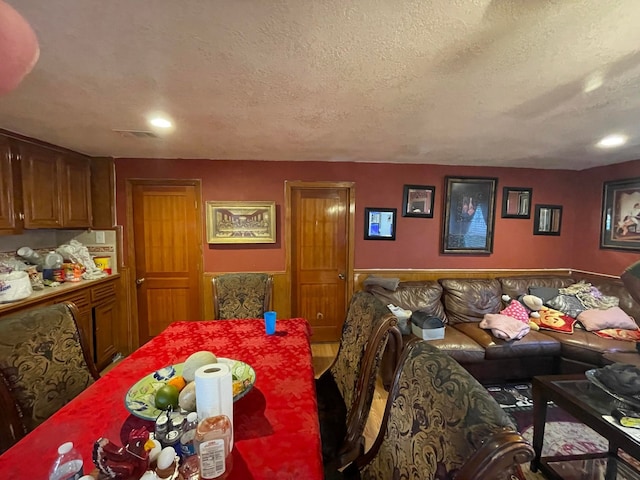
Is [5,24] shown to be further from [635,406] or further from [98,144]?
[635,406]

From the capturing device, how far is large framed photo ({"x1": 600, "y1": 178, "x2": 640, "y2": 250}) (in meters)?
3.12

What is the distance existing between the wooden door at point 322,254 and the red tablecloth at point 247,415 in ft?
5.97

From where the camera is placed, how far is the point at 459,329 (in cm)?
293

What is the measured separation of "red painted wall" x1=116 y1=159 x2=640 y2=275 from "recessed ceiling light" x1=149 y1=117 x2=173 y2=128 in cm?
114

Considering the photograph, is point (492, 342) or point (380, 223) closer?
point (492, 342)

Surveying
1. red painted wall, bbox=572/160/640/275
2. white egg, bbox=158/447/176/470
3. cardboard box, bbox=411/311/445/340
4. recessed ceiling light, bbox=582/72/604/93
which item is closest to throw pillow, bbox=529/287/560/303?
red painted wall, bbox=572/160/640/275

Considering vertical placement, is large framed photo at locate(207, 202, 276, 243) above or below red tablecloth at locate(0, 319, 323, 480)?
above

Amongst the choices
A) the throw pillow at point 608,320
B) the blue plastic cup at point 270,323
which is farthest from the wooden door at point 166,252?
the throw pillow at point 608,320

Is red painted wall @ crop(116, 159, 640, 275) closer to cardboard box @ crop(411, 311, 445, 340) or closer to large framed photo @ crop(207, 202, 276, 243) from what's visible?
large framed photo @ crop(207, 202, 276, 243)

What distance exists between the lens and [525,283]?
3.29m

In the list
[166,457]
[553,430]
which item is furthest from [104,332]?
[553,430]

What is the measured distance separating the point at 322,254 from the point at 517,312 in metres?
2.14

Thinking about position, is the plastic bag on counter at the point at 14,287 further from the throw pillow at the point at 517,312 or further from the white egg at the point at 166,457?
the throw pillow at the point at 517,312

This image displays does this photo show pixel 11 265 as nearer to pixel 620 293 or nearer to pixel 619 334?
pixel 619 334
